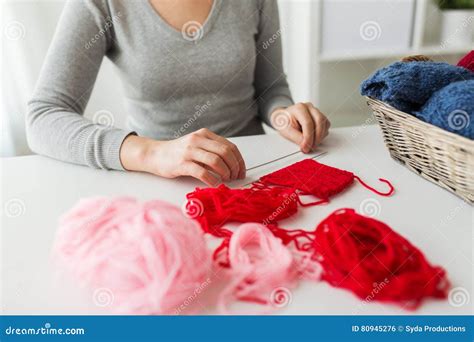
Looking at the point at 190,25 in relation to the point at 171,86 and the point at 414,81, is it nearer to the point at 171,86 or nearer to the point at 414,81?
the point at 171,86

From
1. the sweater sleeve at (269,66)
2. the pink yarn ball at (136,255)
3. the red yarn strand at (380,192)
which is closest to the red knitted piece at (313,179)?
the red yarn strand at (380,192)

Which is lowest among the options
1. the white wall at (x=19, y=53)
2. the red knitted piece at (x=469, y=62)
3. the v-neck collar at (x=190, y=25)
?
the white wall at (x=19, y=53)

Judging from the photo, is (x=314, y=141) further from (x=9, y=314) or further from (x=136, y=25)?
(x=9, y=314)

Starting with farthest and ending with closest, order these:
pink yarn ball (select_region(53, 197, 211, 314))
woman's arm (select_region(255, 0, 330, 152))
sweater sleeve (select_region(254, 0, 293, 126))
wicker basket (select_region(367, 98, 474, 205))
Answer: sweater sleeve (select_region(254, 0, 293, 126)), woman's arm (select_region(255, 0, 330, 152)), wicker basket (select_region(367, 98, 474, 205)), pink yarn ball (select_region(53, 197, 211, 314))

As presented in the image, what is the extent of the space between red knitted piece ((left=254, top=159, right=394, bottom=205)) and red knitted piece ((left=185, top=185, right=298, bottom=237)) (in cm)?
4

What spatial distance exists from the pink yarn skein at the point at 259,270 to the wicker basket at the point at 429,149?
26 cm

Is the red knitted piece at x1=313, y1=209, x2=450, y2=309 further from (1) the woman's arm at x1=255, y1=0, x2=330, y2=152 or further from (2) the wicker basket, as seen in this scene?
(1) the woman's arm at x1=255, y1=0, x2=330, y2=152

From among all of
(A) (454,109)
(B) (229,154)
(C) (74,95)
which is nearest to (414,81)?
(A) (454,109)

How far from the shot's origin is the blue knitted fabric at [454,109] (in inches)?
22.1

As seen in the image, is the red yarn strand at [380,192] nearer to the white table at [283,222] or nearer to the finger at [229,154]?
the white table at [283,222]

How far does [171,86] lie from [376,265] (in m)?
0.64

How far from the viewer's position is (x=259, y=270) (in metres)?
0.45

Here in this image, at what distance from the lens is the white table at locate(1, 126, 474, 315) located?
44 centimetres

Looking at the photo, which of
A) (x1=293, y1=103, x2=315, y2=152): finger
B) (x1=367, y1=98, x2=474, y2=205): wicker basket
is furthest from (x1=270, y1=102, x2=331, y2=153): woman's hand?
(x1=367, y1=98, x2=474, y2=205): wicker basket
